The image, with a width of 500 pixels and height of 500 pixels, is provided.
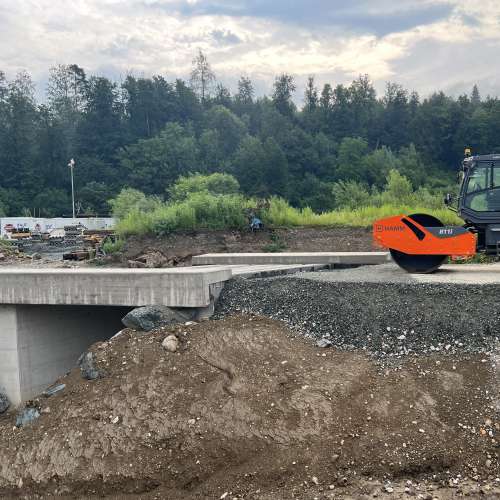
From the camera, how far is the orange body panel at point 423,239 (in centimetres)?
1084

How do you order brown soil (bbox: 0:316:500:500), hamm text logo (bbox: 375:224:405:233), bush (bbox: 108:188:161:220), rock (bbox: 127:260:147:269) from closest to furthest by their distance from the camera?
1. brown soil (bbox: 0:316:500:500)
2. hamm text logo (bbox: 375:224:405:233)
3. rock (bbox: 127:260:147:269)
4. bush (bbox: 108:188:161:220)

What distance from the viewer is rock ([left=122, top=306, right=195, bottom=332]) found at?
910 centimetres

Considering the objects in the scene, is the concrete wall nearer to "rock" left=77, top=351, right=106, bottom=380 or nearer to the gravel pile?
"rock" left=77, top=351, right=106, bottom=380

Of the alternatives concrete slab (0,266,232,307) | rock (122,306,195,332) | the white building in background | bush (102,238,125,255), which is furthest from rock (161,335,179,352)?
the white building in background

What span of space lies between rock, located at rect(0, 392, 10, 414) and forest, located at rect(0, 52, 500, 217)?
48.7 m

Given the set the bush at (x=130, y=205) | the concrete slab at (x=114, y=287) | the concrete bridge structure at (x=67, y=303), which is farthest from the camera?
the bush at (x=130, y=205)

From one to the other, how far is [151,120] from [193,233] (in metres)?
75.7

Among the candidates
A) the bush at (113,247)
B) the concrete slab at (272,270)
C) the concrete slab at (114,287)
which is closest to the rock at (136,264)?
the bush at (113,247)

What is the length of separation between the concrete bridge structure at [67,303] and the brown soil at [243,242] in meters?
7.33

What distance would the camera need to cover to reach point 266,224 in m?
21.8

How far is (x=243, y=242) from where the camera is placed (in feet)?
69.7

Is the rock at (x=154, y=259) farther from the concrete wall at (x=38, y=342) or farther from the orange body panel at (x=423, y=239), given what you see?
the orange body panel at (x=423, y=239)

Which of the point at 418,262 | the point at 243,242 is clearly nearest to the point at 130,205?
the point at 243,242

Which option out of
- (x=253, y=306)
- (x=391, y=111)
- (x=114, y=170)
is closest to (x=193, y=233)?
(x=253, y=306)
